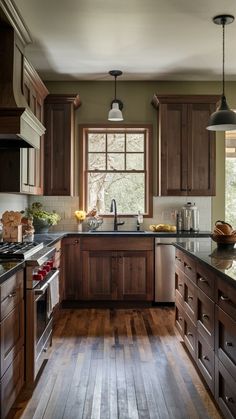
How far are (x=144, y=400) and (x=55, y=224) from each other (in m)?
3.21

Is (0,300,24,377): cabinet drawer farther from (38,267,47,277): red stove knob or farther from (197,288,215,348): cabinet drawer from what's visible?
(197,288,215,348): cabinet drawer

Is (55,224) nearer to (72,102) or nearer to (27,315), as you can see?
(72,102)

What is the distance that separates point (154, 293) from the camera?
523cm

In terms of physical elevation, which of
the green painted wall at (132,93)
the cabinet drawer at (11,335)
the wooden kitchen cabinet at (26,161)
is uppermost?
the green painted wall at (132,93)

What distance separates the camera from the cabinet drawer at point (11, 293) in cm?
229

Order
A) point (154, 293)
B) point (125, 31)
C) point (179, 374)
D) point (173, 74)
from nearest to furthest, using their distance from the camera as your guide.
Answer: point (179, 374), point (125, 31), point (154, 293), point (173, 74)

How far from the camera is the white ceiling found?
3.70 meters

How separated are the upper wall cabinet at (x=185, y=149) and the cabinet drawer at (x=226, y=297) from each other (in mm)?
3117

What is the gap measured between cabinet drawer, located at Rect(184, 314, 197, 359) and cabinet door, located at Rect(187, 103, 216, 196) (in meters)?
2.30

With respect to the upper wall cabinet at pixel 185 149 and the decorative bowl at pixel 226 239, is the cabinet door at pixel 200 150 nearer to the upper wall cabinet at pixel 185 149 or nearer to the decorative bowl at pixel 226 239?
the upper wall cabinet at pixel 185 149

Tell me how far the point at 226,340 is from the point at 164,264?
2910mm

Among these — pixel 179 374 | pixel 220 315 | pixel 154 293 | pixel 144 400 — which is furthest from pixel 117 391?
pixel 154 293

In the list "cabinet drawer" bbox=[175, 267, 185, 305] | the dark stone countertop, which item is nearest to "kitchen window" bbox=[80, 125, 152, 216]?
"cabinet drawer" bbox=[175, 267, 185, 305]

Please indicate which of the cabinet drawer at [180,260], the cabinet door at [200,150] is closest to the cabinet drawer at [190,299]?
the cabinet drawer at [180,260]
